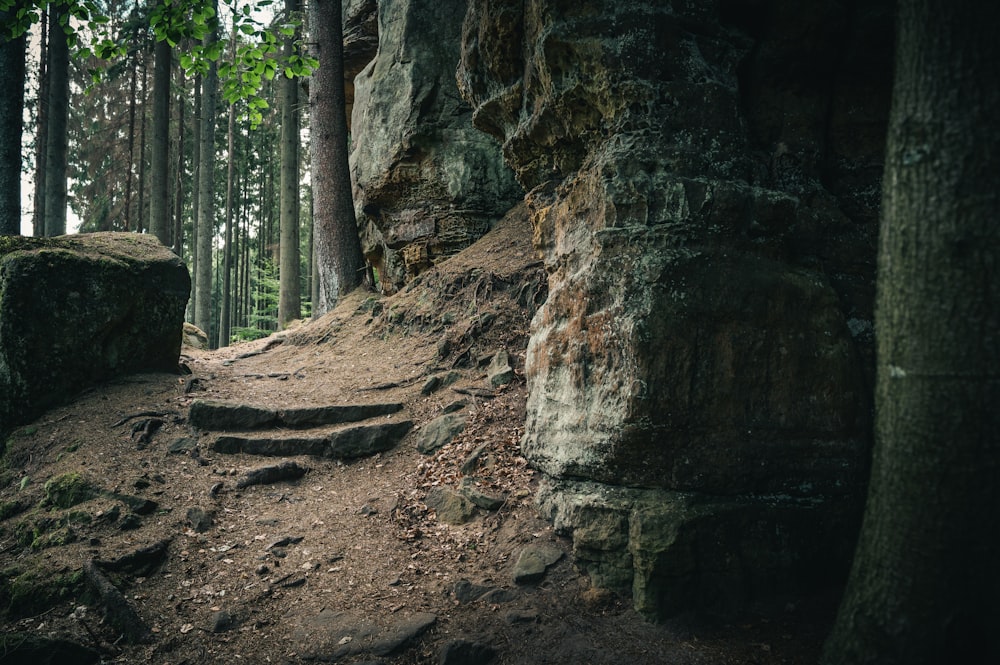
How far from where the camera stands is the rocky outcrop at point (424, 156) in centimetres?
966

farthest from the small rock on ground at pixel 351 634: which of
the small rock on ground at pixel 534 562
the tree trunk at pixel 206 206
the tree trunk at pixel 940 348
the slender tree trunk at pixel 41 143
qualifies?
the slender tree trunk at pixel 41 143

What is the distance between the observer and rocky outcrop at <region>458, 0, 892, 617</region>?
3500 millimetres

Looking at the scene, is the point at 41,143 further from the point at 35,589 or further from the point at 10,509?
the point at 35,589

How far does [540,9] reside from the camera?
14.5 ft

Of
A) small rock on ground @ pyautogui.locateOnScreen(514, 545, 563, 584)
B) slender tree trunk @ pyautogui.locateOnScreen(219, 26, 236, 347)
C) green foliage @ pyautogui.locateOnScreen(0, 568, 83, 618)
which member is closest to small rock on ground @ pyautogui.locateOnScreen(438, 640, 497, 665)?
small rock on ground @ pyautogui.locateOnScreen(514, 545, 563, 584)

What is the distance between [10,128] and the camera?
7539 mm

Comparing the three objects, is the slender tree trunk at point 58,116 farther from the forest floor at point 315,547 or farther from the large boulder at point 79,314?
the forest floor at point 315,547

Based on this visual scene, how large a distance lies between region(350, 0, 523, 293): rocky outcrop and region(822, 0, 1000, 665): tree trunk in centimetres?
757

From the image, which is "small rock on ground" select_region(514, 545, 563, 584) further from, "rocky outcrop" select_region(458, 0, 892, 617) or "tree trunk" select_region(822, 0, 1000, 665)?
"tree trunk" select_region(822, 0, 1000, 665)

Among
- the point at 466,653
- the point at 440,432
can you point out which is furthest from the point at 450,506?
the point at 466,653

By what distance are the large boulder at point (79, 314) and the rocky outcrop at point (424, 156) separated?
389 cm

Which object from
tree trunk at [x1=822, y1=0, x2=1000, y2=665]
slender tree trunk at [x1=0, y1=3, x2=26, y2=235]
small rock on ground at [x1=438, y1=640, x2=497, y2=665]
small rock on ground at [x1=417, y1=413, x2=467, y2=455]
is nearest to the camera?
tree trunk at [x1=822, y1=0, x2=1000, y2=665]

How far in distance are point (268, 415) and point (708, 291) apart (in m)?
4.95

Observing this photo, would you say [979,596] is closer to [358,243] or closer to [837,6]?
[837,6]
